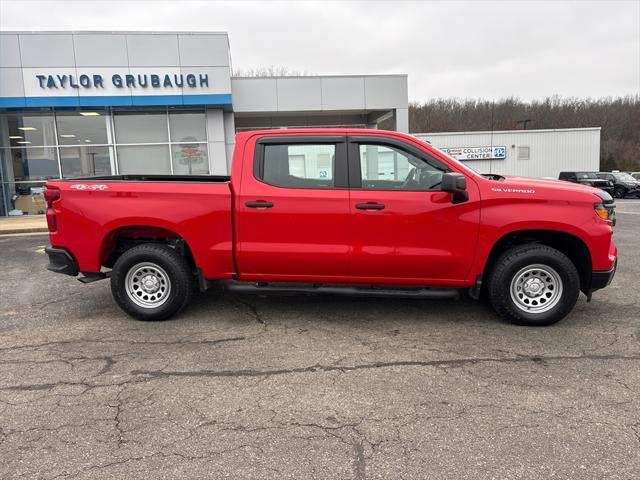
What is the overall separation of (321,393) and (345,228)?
177cm

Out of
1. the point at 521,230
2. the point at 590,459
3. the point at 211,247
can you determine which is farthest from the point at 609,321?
the point at 211,247

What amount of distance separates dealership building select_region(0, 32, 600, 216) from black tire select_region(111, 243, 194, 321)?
1229 centimetres

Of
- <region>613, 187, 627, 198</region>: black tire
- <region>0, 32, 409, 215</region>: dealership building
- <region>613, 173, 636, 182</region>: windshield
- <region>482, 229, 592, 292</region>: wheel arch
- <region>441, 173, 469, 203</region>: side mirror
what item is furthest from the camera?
<region>613, 173, 636, 182</region>: windshield

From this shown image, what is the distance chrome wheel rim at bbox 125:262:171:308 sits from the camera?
5023 mm

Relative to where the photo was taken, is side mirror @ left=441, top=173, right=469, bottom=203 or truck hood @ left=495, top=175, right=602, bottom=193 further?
truck hood @ left=495, top=175, right=602, bottom=193

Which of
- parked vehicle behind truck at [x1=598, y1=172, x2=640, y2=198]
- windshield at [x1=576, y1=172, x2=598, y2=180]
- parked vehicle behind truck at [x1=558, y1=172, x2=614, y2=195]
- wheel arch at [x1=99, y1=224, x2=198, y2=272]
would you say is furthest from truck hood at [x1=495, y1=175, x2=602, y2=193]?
parked vehicle behind truck at [x1=598, y1=172, x2=640, y2=198]

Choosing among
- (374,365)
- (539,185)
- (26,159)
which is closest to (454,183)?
(539,185)

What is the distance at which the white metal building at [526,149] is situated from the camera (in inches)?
1184

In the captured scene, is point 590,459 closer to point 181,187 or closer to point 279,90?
point 181,187

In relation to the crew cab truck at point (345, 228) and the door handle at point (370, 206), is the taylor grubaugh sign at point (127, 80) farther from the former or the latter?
the door handle at point (370, 206)

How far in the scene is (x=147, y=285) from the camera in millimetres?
5066

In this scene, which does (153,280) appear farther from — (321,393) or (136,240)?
(321,393)

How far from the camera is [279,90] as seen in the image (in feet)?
58.6

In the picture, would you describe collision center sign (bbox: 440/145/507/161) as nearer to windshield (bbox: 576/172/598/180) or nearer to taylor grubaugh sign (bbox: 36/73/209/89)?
windshield (bbox: 576/172/598/180)
